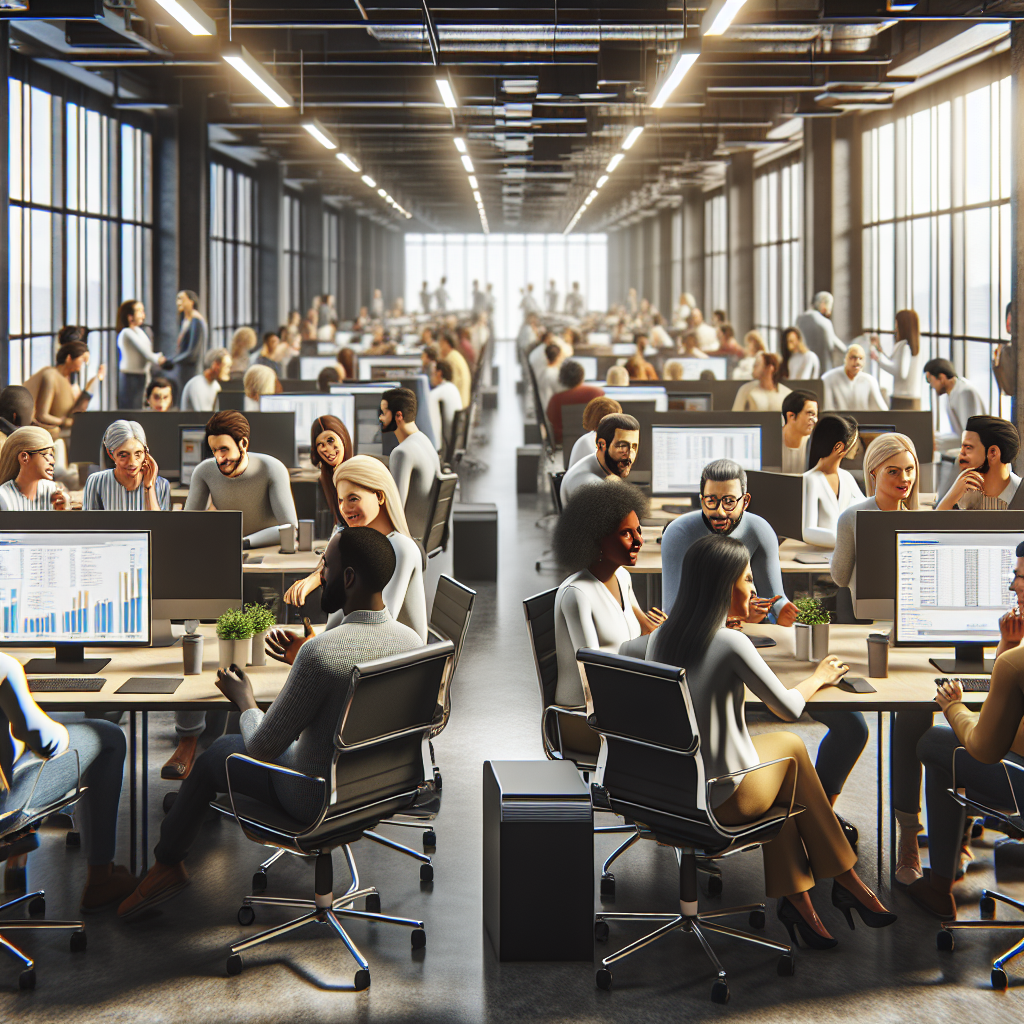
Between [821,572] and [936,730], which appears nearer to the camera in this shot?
[936,730]

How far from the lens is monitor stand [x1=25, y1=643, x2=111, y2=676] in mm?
4355

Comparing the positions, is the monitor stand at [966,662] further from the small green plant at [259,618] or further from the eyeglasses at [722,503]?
the small green plant at [259,618]

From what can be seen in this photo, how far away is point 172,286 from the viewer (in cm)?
1691

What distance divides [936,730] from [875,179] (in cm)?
1425

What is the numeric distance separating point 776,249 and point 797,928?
66.7 feet

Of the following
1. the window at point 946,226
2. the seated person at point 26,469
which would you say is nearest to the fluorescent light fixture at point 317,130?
the window at point 946,226

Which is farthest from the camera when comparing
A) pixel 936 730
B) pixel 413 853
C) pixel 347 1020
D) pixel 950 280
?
pixel 950 280

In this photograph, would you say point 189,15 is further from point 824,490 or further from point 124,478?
point 824,490

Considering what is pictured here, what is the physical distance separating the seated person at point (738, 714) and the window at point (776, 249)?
17760 millimetres

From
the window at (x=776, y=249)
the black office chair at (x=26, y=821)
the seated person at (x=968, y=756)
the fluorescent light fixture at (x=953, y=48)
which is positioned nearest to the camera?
the seated person at (x=968, y=756)

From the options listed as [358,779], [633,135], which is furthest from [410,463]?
[633,135]

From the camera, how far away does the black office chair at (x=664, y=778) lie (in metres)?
3.48

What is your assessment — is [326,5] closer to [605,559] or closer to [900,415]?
[900,415]

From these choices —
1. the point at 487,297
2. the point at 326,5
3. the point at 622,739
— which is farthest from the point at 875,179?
the point at 487,297
